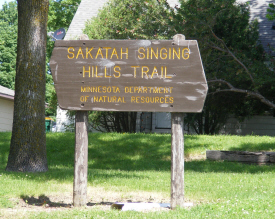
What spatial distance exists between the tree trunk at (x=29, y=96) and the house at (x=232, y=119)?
921cm

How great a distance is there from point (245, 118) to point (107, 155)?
912 centimetres

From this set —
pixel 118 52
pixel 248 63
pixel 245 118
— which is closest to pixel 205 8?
pixel 248 63

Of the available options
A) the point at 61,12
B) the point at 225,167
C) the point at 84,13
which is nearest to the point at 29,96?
the point at 225,167

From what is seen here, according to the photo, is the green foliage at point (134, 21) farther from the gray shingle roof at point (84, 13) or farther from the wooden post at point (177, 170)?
the wooden post at point (177, 170)

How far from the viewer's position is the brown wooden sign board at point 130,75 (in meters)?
5.71

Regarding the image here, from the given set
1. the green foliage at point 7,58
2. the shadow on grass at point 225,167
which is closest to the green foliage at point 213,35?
the shadow on grass at point 225,167

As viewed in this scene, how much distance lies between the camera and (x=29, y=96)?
884 cm

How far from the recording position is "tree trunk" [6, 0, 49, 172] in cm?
886

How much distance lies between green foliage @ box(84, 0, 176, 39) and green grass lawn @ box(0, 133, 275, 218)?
473cm

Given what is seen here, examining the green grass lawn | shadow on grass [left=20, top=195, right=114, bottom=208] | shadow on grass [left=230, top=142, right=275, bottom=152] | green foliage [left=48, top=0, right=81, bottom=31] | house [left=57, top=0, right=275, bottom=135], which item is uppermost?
green foliage [left=48, top=0, right=81, bottom=31]

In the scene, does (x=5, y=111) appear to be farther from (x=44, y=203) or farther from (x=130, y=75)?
(x=130, y=75)

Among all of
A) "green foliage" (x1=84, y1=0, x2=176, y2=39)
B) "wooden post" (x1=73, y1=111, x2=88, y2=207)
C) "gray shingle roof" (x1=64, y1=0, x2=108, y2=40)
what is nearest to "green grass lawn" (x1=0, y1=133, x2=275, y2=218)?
"wooden post" (x1=73, y1=111, x2=88, y2=207)

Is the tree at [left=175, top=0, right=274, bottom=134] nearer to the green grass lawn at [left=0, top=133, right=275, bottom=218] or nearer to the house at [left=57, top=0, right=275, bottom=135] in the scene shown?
the house at [left=57, top=0, right=275, bottom=135]

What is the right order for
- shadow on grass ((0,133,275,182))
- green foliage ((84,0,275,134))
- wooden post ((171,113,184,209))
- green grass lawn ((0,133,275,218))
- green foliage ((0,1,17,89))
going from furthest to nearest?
green foliage ((0,1,17,89)), green foliage ((84,0,275,134)), shadow on grass ((0,133,275,182)), wooden post ((171,113,184,209)), green grass lawn ((0,133,275,218))
